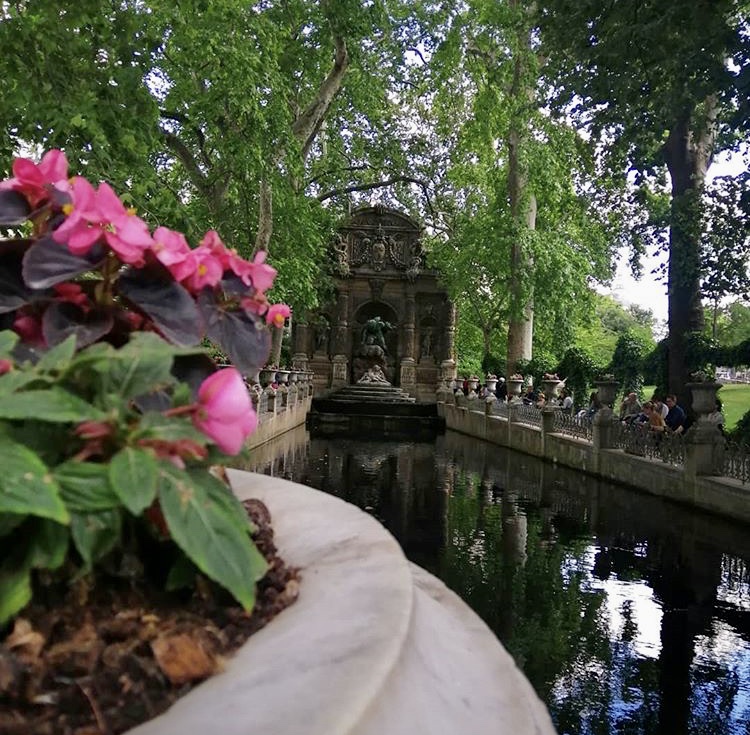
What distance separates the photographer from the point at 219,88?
517 inches

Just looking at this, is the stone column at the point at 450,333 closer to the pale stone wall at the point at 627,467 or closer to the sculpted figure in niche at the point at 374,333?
the sculpted figure in niche at the point at 374,333

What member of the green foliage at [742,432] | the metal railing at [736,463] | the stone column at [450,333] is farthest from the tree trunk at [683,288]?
the stone column at [450,333]

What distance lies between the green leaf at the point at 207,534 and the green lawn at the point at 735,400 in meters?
26.4

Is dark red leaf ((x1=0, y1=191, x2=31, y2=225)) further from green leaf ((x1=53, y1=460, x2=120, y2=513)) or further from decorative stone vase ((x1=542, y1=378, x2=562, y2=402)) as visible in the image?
decorative stone vase ((x1=542, y1=378, x2=562, y2=402))

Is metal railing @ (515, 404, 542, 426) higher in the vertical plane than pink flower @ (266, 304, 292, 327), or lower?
lower

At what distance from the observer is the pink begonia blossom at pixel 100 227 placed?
1.23m

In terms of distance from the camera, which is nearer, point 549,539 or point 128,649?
point 128,649

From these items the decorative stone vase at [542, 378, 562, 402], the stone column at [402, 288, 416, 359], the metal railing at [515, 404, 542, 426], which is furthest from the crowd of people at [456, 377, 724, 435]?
the stone column at [402, 288, 416, 359]

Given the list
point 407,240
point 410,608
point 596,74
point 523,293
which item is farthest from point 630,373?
point 407,240

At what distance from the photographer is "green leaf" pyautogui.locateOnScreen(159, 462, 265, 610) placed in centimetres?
93

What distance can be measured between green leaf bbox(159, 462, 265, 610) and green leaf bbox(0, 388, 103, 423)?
0.13 metres

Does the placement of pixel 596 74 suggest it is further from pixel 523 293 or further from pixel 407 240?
pixel 407 240

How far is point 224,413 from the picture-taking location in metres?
1.07

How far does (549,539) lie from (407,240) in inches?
1209
